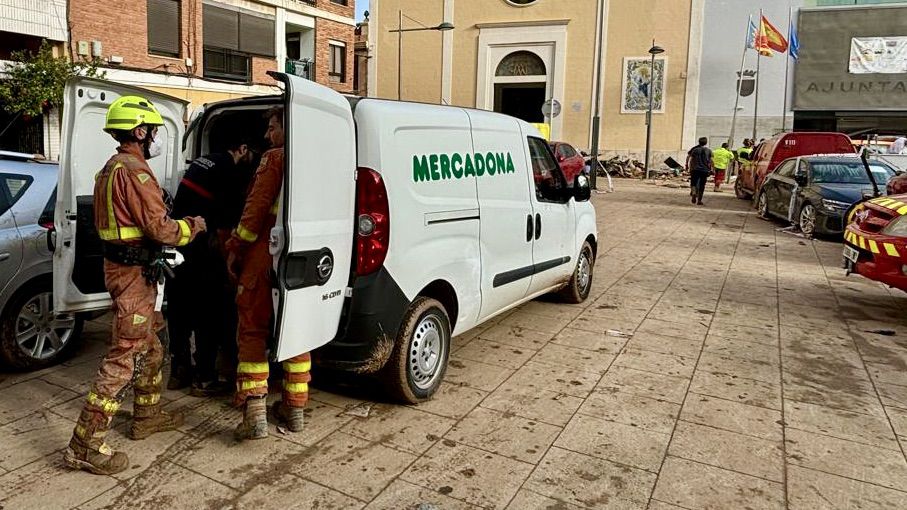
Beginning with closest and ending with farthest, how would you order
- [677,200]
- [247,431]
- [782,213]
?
[247,431]
[782,213]
[677,200]

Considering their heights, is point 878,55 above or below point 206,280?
above

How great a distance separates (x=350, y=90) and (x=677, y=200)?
56.7 feet

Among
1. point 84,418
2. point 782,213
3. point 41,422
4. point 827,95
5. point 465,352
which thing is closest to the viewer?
point 84,418

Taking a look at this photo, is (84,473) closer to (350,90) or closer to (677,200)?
(677,200)

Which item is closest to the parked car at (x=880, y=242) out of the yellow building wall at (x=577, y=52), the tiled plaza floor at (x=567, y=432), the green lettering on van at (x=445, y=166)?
the tiled plaza floor at (x=567, y=432)

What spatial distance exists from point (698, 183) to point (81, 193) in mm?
17080

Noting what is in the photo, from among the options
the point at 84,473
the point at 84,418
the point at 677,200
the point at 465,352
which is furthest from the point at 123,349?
the point at 677,200

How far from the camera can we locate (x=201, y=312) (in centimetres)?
442

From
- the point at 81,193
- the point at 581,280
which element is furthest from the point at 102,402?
the point at 581,280

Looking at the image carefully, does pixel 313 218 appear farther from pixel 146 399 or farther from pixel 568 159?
→ pixel 568 159

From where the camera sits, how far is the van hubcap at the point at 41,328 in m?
4.77

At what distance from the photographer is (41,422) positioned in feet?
13.1

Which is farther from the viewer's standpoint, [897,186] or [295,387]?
[897,186]

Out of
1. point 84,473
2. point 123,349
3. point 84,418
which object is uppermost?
point 123,349
